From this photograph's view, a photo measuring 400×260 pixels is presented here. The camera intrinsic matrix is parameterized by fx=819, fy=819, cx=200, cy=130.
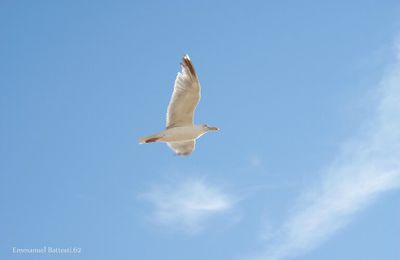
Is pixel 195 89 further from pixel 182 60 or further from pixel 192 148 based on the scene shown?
pixel 192 148

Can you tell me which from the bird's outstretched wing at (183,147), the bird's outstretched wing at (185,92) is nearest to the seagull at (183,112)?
Result: the bird's outstretched wing at (185,92)

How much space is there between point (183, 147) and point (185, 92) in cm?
272

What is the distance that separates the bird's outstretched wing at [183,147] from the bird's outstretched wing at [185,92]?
1.77 m

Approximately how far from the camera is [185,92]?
25.5m

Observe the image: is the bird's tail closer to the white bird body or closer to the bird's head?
the white bird body

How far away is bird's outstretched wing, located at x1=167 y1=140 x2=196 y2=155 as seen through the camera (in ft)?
90.4

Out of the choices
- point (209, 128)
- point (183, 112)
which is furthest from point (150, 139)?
point (209, 128)

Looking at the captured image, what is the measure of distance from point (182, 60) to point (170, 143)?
135 inches

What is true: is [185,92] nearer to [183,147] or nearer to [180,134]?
[180,134]

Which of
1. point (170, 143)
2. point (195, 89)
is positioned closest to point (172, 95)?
point (195, 89)

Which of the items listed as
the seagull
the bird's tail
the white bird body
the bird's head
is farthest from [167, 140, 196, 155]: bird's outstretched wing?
the bird's tail

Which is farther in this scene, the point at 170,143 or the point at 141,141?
the point at 170,143

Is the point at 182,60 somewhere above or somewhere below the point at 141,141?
above

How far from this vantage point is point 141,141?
25.9 m
